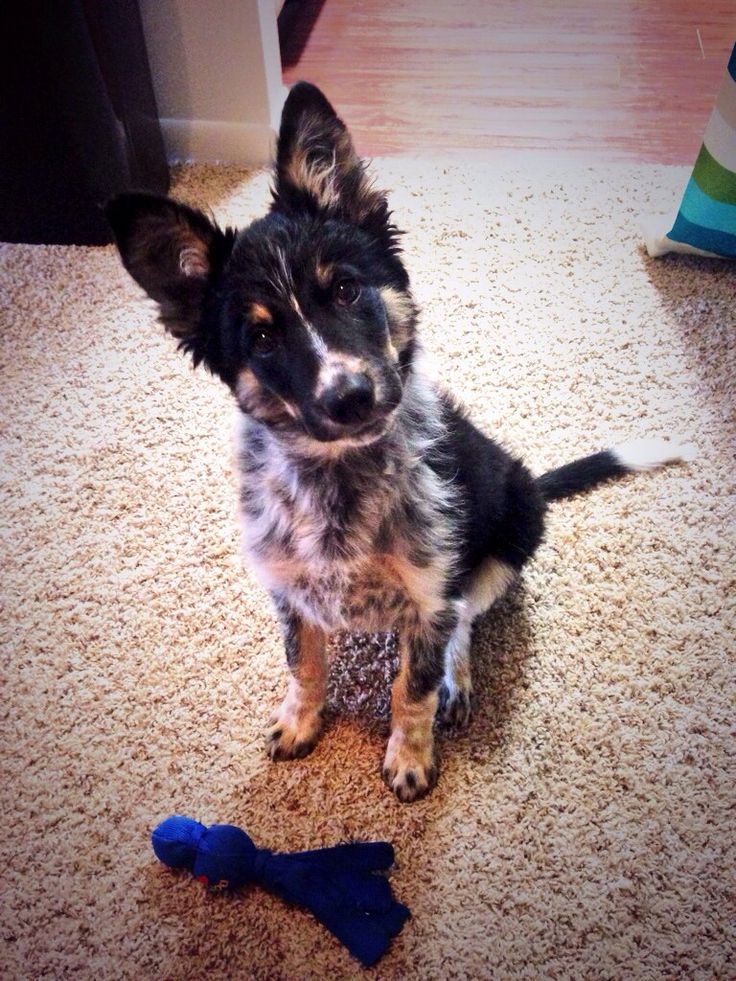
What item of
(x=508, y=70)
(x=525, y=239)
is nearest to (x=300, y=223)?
(x=525, y=239)

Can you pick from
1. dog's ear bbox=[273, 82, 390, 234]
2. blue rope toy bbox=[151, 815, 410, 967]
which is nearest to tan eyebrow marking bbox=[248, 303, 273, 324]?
dog's ear bbox=[273, 82, 390, 234]

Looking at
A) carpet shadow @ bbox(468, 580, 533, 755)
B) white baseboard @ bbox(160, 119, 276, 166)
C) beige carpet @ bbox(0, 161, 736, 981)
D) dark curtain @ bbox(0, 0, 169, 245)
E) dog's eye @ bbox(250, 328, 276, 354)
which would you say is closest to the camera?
dog's eye @ bbox(250, 328, 276, 354)

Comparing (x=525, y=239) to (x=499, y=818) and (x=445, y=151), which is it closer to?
(x=445, y=151)

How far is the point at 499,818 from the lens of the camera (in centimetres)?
165

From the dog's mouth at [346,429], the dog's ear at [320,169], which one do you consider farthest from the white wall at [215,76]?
the dog's mouth at [346,429]

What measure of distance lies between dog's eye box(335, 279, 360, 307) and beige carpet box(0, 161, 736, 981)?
94cm

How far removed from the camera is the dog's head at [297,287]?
52.8 inches

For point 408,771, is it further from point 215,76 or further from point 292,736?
point 215,76

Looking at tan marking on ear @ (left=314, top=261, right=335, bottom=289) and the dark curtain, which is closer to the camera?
tan marking on ear @ (left=314, top=261, right=335, bottom=289)

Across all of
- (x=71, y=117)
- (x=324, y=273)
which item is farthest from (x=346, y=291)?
(x=71, y=117)

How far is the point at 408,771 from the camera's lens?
1677 millimetres

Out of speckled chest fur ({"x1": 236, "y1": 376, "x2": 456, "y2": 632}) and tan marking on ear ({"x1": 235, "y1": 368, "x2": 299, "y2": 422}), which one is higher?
tan marking on ear ({"x1": 235, "y1": 368, "x2": 299, "y2": 422})

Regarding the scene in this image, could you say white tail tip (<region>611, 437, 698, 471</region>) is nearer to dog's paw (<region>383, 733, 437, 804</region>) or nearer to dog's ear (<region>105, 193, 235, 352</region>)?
dog's paw (<region>383, 733, 437, 804</region>)

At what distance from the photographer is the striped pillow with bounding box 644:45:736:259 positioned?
247 centimetres
